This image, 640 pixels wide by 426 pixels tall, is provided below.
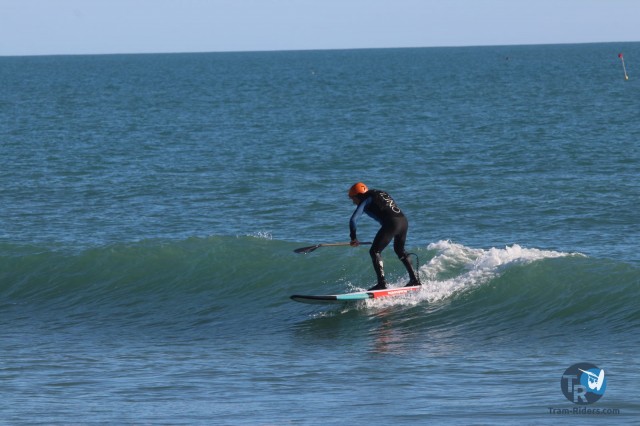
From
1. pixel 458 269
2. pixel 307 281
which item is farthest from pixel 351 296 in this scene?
pixel 458 269

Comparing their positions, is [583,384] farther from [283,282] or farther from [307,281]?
[283,282]

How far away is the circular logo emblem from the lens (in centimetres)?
1049

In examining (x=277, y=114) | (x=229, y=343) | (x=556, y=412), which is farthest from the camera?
(x=277, y=114)

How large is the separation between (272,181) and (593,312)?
16955mm

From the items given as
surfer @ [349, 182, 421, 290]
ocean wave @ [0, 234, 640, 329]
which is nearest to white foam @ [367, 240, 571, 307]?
ocean wave @ [0, 234, 640, 329]

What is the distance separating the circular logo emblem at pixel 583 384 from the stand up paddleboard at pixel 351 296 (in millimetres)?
4022

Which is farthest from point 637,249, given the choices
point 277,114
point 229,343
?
point 277,114

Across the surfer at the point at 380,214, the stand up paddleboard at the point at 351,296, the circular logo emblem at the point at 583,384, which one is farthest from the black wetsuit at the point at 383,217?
the circular logo emblem at the point at 583,384

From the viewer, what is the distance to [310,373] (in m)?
12.2

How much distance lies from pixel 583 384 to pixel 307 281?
749cm

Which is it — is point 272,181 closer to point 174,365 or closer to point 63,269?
point 63,269

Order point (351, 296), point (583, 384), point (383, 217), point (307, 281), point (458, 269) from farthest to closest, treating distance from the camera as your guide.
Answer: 1. point (307, 281)
2. point (458, 269)
3. point (351, 296)
4. point (383, 217)
5. point (583, 384)

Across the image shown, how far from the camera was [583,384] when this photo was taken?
11.0m

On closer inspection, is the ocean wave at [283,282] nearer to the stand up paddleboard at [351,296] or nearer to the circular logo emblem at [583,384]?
the stand up paddleboard at [351,296]
